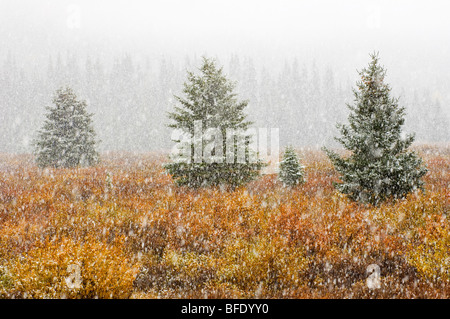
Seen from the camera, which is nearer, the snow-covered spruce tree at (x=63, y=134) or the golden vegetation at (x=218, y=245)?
the golden vegetation at (x=218, y=245)

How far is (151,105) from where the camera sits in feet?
216

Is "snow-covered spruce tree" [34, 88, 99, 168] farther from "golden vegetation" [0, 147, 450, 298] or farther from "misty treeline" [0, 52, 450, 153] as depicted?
"misty treeline" [0, 52, 450, 153]

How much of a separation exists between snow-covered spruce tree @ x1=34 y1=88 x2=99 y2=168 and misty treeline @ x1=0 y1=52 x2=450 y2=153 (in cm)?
4092

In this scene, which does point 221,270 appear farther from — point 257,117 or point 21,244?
point 257,117

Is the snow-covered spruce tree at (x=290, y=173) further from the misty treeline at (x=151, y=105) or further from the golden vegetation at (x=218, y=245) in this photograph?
the misty treeline at (x=151, y=105)

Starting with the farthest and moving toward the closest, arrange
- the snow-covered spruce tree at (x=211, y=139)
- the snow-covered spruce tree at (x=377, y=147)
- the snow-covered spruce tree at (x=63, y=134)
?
the snow-covered spruce tree at (x=63, y=134) < the snow-covered spruce tree at (x=211, y=139) < the snow-covered spruce tree at (x=377, y=147)

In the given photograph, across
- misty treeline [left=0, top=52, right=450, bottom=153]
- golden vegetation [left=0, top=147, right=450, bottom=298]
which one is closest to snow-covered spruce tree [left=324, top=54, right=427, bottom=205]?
golden vegetation [left=0, top=147, right=450, bottom=298]

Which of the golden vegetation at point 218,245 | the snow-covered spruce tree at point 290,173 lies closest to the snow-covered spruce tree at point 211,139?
the golden vegetation at point 218,245

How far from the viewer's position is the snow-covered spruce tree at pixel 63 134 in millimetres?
18469

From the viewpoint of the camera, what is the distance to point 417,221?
7402 millimetres

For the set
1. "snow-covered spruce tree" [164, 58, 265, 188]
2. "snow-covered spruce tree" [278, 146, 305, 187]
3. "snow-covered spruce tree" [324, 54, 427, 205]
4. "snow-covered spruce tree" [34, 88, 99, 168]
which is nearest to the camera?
"snow-covered spruce tree" [324, 54, 427, 205]

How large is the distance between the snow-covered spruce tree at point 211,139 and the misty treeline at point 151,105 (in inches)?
1941

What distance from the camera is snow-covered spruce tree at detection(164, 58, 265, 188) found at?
11.1 m

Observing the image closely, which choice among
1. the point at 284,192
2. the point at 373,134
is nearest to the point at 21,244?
the point at 284,192
